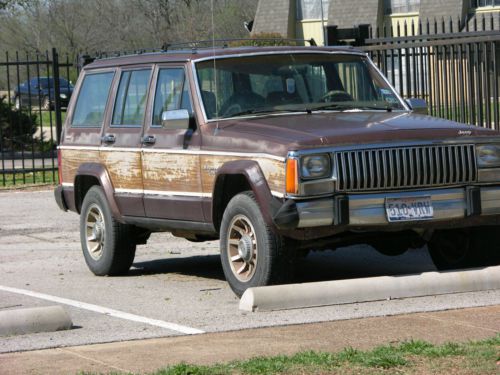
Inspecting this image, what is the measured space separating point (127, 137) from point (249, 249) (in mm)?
2338

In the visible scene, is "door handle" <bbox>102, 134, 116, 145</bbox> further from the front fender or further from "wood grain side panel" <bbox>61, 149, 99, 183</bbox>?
the front fender

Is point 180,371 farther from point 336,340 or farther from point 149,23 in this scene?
point 149,23

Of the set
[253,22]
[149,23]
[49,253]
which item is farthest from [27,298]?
[149,23]

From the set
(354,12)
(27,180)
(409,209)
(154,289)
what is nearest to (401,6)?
(354,12)

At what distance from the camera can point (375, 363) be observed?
6.56 m

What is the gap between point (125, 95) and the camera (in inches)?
450

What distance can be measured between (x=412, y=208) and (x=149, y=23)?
52.9 m

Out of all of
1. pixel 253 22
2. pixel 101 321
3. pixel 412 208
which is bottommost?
pixel 101 321

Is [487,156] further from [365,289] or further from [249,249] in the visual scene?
[249,249]

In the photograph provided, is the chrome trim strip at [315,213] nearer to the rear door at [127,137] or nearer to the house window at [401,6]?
the rear door at [127,137]

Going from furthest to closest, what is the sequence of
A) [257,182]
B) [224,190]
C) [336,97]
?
[336,97]
[224,190]
[257,182]

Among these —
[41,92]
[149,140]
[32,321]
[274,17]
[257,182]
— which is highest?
[274,17]

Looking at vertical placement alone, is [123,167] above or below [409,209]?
above

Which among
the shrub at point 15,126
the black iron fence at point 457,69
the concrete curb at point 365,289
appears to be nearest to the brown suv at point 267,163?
the concrete curb at point 365,289
